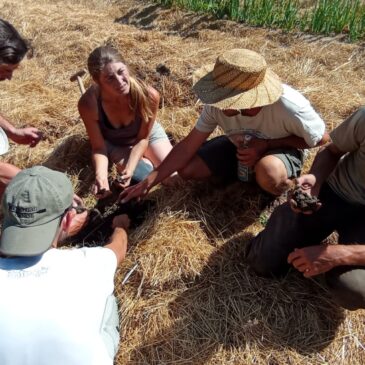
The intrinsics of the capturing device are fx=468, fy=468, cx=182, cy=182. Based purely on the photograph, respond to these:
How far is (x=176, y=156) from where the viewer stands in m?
2.63

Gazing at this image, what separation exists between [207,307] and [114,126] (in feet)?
4.49

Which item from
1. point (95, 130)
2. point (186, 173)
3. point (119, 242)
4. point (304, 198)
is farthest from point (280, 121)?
point (95, 130)

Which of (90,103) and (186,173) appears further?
(90,103)

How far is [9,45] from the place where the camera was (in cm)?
228

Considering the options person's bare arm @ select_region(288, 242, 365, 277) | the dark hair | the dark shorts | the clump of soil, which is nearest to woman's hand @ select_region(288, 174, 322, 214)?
the clump of soil

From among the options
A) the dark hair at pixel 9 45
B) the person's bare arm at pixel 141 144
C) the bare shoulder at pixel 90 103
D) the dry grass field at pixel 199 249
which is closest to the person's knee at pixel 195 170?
the dry grass field at pixel 199 249

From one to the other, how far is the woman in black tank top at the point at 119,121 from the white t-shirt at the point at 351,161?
1.20m

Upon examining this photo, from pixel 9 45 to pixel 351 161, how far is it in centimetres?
175

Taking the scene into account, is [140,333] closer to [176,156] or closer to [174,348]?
[174,348]

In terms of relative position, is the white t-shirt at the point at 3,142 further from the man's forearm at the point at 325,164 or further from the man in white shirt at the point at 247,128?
the man's forearm at the point at 325,164

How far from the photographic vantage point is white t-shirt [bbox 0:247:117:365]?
1.27m

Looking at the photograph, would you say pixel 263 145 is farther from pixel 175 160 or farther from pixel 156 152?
pixel 156 152

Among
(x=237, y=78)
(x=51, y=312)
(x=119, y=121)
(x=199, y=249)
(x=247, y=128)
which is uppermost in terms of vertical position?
(x=237, y=78)

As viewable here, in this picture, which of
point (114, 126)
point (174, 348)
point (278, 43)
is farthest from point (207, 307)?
point (278, 43)
